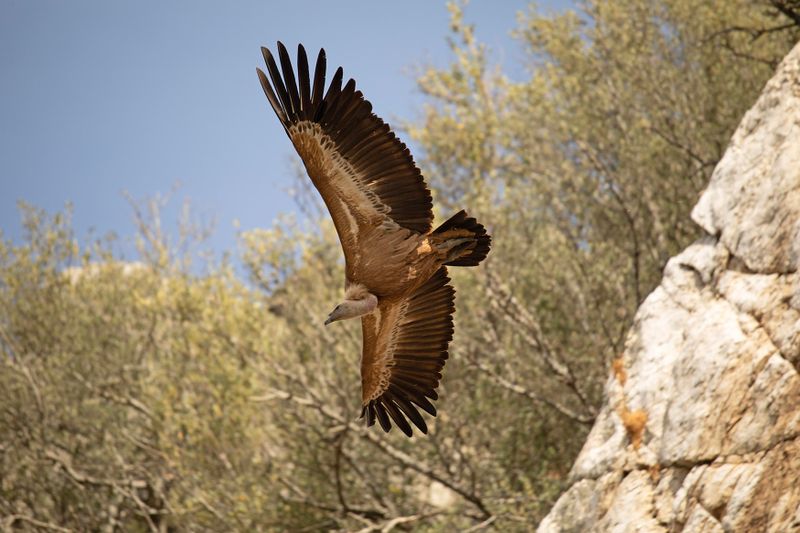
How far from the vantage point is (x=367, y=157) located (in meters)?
7.18

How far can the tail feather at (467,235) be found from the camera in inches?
297

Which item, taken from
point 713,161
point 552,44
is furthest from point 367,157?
point 552,44

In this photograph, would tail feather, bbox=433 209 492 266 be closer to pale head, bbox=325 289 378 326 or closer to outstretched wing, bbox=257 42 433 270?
outstretched wing, bbox=257 42 433 270

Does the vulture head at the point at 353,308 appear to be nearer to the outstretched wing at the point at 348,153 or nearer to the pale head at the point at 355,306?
the pale head at the point at 355,306

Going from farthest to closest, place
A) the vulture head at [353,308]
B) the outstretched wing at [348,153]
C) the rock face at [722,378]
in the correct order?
the vulture head at [353,308] < the rock face at [722,378] < the outstretched wing at [348,153]

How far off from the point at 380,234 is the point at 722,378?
2.97m

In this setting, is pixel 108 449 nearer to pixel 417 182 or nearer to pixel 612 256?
pixel 612 256

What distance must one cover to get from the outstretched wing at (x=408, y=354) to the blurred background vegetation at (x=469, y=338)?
4.55m

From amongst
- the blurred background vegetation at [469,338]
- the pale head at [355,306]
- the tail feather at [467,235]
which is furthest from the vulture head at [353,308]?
the blurred background vegetation at [469,338]

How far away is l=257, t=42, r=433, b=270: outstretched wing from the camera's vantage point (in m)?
6.92

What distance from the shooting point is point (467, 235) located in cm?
767

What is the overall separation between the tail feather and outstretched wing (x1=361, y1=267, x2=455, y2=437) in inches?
30.1

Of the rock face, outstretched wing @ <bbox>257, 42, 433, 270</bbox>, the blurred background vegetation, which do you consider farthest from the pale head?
the blurred background vegetation

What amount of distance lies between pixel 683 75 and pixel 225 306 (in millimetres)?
8635
